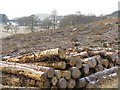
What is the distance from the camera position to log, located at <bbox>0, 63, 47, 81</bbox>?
863 cm

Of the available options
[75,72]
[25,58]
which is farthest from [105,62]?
[25,58]

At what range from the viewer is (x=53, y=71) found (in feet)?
28.9

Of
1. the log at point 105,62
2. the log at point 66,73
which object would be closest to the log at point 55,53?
the log at point 66,73

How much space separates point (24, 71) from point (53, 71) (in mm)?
916

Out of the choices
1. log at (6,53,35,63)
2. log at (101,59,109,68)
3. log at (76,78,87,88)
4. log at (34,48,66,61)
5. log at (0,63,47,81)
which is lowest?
log at (76,78,87,88)

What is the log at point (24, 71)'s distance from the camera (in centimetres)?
863

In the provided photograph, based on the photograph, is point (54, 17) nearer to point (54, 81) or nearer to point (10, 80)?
point (10, 80)

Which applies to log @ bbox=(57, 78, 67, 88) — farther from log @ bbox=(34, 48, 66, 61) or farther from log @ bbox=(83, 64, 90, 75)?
log @ bbox=(83, 64, 90, 75)

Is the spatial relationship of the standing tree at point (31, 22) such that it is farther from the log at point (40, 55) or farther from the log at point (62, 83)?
the log at point (62, 83)

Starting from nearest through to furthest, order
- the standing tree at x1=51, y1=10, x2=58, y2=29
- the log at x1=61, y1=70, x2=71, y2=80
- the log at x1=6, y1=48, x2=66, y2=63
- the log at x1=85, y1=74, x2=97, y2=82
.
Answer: the log at x1=61, y1=70, x2=71, y2=80 → the log at x1=6, y1=48, x2=66, y2=63 → the log at x1=85, y1=74, x2=97, y2=82 → the standing tree at x1=51, y1=10, x2=58, y2=29

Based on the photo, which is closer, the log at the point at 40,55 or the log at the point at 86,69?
the log at the point at 40,55

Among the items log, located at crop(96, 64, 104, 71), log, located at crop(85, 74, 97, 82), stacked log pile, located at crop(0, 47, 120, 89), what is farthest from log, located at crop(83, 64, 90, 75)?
log, located at crop(96, 64, 104, 71)

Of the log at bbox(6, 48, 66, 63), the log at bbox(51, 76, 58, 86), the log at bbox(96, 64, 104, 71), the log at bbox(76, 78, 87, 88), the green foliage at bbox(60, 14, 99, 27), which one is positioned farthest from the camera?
the green foliage at bbox(60, 14, 99, 27)

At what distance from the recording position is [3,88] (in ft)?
27.7
